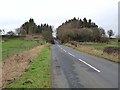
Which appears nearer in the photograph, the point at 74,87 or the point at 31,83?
the point at 74,87

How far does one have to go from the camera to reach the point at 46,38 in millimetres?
125625

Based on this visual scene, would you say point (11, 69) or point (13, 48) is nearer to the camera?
point (11, 69)

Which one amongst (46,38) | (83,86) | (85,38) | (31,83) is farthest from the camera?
(46,38)

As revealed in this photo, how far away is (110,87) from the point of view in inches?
404

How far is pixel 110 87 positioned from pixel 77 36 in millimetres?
108501

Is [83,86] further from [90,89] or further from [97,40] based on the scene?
[97,40]

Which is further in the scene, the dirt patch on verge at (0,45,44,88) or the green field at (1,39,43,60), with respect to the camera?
the green field at (1,39,43,60)

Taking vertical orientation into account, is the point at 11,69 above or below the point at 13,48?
above

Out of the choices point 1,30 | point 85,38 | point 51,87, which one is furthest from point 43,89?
point 1,30

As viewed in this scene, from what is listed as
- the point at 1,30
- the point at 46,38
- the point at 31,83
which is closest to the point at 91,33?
the point at 46,38

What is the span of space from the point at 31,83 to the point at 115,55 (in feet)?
51.8

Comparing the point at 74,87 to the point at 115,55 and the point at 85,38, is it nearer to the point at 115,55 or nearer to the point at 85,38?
the point at 115,55

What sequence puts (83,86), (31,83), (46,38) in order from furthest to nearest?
(46,38) < (31,83) < (83,86)

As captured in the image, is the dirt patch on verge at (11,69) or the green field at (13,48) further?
the green field at (13,48)
